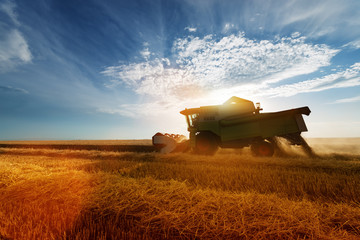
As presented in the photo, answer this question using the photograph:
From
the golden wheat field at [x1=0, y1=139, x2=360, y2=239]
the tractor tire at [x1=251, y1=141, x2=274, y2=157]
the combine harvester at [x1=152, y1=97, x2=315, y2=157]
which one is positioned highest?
the combine harvester at [x1=152, y1=97, x2=315, y2=157]

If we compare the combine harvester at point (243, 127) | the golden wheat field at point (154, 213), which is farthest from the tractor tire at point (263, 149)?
the golden wheat field at point (154, 213)

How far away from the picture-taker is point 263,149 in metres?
8.64

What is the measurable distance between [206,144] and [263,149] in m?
2.72

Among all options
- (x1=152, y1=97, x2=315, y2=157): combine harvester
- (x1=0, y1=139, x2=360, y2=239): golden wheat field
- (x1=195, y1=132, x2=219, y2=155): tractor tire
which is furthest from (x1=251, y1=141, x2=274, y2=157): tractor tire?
(x1=0, y1=139, x2=360, y2=239): golden wheat field

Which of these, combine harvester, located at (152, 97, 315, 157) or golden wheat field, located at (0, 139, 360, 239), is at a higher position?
combine harvester, located at (152, 97, 315, 157)

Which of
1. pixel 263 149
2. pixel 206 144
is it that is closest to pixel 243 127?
pixel 263 149

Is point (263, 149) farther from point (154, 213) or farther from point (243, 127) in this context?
point (154, 213)

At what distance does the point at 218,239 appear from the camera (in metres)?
1.87

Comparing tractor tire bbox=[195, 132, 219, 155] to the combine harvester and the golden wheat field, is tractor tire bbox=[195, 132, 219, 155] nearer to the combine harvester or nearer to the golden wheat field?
the combine harvester

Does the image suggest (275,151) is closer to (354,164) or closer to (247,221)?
(354,164)

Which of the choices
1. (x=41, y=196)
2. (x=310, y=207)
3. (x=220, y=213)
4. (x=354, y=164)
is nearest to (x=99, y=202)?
(x=41, y=196)

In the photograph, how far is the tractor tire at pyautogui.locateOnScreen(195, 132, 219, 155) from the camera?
952cm

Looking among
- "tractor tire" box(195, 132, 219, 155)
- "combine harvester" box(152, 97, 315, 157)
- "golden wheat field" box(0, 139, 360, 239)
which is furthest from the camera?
"tractor tire" box(195, 132, 219, 155)

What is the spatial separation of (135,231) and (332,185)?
403cm
